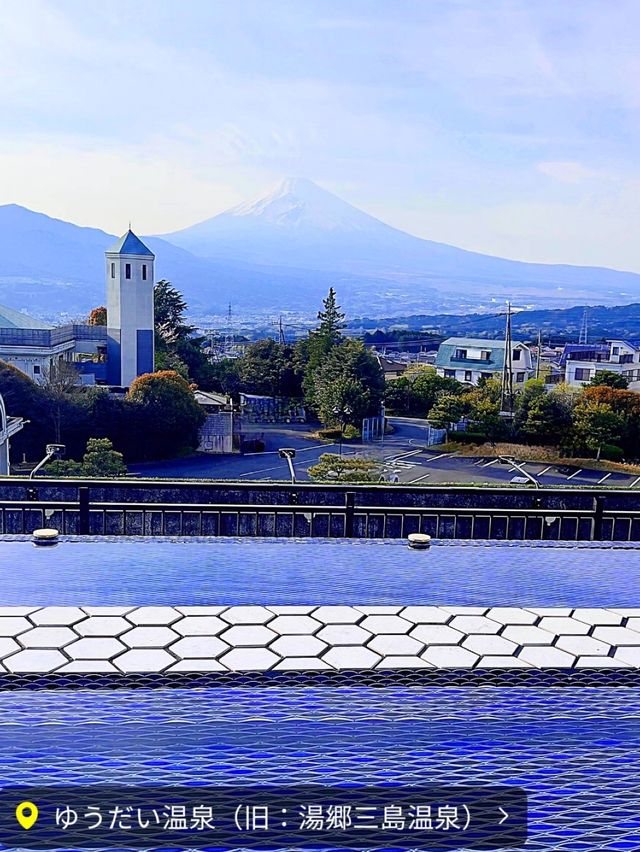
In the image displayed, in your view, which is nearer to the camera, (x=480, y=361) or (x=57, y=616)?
(x=57, y=616)

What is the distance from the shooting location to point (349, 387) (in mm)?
19375

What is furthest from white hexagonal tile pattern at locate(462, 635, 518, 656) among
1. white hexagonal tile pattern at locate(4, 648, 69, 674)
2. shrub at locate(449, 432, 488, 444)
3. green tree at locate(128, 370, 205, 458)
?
shrub at locate(449, 432, 488, 444)

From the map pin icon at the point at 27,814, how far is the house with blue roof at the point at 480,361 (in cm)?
2543

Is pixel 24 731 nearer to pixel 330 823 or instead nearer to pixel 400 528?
pixel 330 823

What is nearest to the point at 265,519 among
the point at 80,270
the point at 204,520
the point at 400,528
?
the point at 204,520

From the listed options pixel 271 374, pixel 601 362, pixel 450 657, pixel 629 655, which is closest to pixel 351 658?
pixel 450 657

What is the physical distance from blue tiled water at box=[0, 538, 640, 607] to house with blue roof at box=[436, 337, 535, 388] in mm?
23206

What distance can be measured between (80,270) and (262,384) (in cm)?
7473

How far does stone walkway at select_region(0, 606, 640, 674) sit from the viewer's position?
2479 mm

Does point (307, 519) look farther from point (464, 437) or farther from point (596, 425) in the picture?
point (464, 437)

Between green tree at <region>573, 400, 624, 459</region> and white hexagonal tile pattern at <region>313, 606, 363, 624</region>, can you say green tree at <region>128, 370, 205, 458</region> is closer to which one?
green tree at <region>573, 400, 624, 459</region>

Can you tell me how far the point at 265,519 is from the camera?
4.70 meters

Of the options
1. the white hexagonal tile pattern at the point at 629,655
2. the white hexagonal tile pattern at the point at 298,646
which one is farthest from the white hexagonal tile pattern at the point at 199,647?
the white hexagonal tile pattern at the point at 629,655

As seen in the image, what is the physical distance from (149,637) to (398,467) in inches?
534
